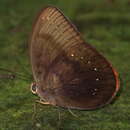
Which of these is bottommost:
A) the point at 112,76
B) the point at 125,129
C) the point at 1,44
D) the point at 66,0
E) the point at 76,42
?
the point at 125,129

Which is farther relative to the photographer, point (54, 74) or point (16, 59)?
point (16, 59)

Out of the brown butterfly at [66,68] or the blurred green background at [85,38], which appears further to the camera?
the blurred green background at [85,38]

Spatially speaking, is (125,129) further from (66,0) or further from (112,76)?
(66,0)

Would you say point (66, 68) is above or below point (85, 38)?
below

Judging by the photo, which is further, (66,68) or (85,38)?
(85,38)

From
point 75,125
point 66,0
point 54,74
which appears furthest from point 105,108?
point 66,0
